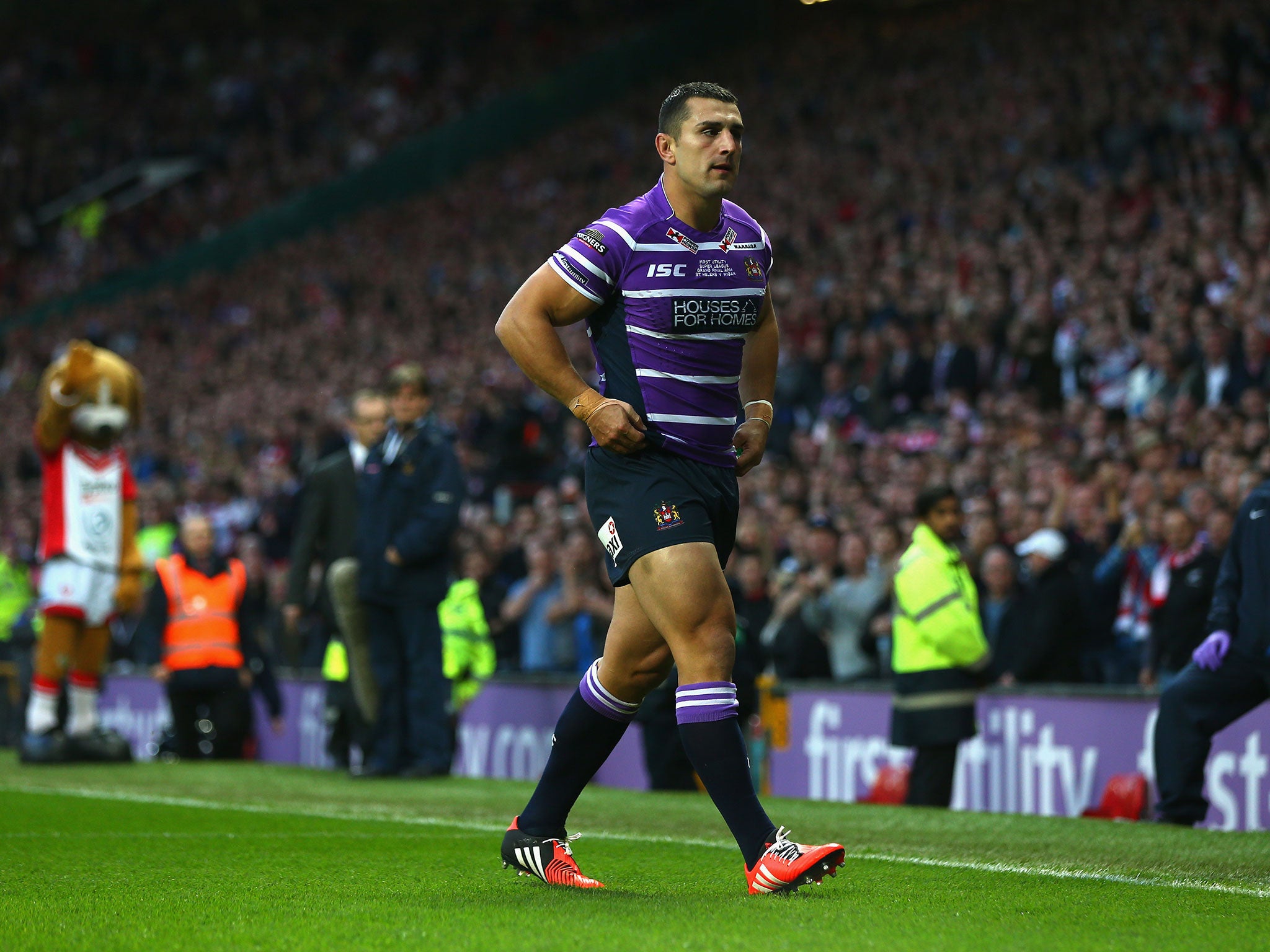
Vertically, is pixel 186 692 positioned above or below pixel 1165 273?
below

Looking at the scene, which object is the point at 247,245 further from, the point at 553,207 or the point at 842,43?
the point at 842,43

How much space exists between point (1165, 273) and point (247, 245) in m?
20.4

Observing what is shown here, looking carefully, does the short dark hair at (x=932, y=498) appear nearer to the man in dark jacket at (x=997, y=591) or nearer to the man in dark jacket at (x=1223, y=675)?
the man in dark jacket at (x=1223, y=675)

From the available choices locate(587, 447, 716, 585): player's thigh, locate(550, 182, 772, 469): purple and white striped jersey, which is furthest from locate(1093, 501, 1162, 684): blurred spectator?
locate(587, 447, 716, 585): player's thigh

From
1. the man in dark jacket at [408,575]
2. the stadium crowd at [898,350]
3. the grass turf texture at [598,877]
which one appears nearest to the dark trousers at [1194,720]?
the grass turf texture at [598,877]

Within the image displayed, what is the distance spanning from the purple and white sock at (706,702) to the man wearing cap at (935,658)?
440cm

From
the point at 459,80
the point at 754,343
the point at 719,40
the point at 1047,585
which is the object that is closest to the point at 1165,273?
the point at 1047,585

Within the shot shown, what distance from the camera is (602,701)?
→ 15.3 ft

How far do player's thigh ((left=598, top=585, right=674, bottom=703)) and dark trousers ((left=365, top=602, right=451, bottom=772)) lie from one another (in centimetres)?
464

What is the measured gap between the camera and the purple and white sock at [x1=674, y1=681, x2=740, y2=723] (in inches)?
171

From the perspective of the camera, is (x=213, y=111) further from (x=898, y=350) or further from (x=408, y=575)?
(x=408, y=575)

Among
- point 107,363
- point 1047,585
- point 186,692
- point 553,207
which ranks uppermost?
point 553,207

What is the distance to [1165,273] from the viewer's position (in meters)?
14.0

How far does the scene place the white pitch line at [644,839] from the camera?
4.71m
